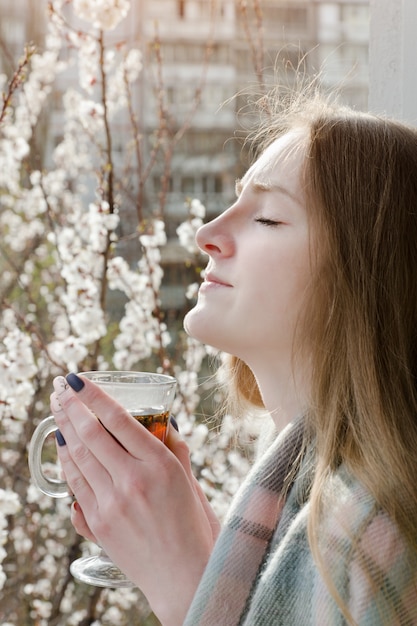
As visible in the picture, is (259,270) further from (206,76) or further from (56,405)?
(206,76)

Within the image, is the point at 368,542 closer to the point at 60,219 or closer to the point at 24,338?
the point at 24,338

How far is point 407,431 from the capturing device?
973 mm

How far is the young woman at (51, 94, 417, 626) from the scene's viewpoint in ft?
2.86

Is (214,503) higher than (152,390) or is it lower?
lower

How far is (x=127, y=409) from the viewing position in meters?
1.01

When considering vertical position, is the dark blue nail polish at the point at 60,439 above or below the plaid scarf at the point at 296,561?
above

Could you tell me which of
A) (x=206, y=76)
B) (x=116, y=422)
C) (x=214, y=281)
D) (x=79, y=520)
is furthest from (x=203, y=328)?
(x=206, y=76)

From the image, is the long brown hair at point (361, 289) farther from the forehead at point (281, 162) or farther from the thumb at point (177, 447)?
the thumb at point (177, 447)

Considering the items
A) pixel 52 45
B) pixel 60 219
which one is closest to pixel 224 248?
pixel 60 219

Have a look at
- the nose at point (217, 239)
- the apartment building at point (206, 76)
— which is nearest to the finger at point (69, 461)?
the nose at point (217, 239)

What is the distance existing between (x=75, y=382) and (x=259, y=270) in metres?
0.25

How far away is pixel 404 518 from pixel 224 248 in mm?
390

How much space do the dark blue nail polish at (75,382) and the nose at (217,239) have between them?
25cm

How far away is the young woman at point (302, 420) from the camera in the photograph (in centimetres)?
87
